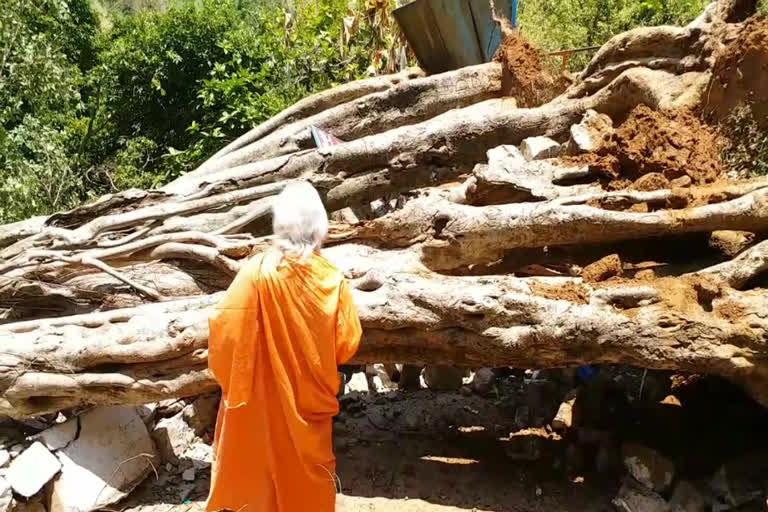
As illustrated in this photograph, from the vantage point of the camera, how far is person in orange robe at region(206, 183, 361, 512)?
2.47 meters

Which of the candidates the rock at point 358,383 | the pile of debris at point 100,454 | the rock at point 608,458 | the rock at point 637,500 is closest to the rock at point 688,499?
the rock at point 637,500

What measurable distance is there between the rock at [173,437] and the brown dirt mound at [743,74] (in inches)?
154

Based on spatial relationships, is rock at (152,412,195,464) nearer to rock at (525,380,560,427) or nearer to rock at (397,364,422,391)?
rock at (397,364,422,391)

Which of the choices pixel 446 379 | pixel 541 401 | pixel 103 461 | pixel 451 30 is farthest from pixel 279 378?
pixel 451 30

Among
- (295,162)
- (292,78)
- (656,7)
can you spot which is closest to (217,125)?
(292,78)

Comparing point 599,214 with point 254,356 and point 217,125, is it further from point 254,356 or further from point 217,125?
point 217,125

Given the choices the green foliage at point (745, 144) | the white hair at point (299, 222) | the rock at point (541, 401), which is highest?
the white hair at point (299, 222)

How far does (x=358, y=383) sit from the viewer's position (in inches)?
198

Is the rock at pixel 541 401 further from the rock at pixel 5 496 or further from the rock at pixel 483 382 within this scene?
the rock at pixel 5 496

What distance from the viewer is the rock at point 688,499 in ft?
10.3

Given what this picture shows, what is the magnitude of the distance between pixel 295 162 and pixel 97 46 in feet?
27.6

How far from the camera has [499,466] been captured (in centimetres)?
376

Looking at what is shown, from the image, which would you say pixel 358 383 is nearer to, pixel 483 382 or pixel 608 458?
pixel 483 382

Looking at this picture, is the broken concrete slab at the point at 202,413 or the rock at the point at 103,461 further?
the broken concrete slab at the point at 202,413
